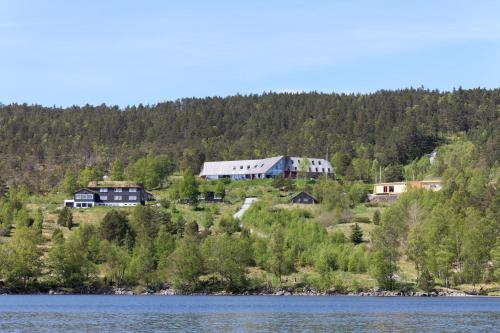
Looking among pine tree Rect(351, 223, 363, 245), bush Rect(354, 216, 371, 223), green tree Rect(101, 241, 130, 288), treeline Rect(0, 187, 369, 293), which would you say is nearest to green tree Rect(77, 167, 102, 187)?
treeline Rect(0, 187, 369, 293)

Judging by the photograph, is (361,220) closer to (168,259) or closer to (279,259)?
(279,259)

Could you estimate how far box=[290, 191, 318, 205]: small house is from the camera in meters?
162

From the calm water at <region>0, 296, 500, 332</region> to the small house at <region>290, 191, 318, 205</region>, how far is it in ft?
204

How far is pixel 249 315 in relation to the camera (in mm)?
73375

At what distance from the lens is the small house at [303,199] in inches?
6378

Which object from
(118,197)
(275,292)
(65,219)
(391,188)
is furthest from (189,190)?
(275,292)

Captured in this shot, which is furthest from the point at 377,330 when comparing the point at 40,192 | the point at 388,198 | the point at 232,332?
the point at 40,192

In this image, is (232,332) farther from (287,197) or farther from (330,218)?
(287,197)

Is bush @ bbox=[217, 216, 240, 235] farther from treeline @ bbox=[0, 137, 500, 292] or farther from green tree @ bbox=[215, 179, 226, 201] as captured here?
green tree @ bbox=[215, 179, 226, 201]

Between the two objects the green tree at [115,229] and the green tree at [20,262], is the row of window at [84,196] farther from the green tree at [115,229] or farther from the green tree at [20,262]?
the green tree at [20,262]

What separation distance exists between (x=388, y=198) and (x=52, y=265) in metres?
77.6

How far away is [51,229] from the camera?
14000cm

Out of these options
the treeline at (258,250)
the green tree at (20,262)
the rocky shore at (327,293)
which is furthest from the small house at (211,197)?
the green tree at (20,262)

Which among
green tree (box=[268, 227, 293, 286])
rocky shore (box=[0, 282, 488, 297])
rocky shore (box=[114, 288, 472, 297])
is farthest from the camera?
green tree (box=[268, 227, 293, 286])
